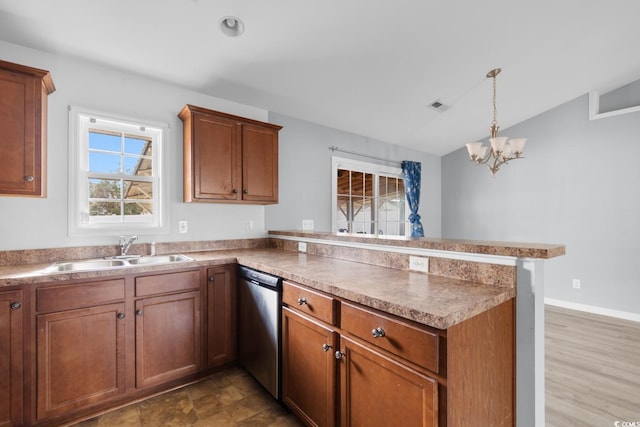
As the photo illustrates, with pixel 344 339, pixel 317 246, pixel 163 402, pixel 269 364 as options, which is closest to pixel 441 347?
pixel 344 339

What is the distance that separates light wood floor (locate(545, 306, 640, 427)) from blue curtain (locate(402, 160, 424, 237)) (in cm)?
211

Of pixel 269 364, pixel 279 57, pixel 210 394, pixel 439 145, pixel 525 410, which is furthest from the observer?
pixel 439 145

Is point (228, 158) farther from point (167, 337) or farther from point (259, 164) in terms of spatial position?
point (167, 337)

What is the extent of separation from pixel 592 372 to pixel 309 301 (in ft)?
8.22

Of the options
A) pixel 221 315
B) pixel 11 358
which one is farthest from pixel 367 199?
pixel 11 358

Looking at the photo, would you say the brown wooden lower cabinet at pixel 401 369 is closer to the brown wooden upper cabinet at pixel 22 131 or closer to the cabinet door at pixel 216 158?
the cabinet door at pixel 216 158

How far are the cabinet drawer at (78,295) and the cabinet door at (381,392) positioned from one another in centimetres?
152

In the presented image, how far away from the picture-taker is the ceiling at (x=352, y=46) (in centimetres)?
192

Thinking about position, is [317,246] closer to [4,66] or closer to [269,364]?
[269,364]

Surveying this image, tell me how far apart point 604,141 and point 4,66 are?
603 centimetres

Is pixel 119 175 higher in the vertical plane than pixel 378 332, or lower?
higher

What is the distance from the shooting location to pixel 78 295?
1773 mm

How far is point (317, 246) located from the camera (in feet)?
8.09

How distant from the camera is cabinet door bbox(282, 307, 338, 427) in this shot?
146cm
